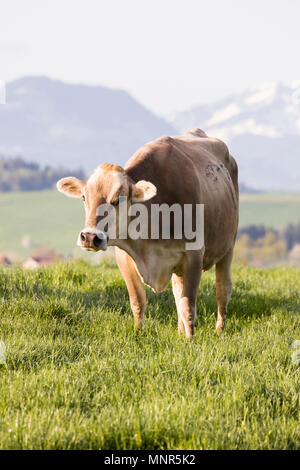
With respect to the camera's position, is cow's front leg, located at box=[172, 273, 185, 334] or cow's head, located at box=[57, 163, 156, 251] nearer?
cow's head, located at box=[57, 163, 156, 251]

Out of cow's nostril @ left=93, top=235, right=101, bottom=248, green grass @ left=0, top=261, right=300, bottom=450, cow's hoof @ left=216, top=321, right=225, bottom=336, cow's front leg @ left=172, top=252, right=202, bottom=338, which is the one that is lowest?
cow's hoof @ left=216, top=321, right=225, bottom=336

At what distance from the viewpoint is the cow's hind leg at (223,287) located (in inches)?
286

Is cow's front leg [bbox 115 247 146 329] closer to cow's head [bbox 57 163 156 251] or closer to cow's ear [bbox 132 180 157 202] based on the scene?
cow's head [bbox 57 163 156 251]

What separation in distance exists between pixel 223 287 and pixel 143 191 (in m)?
2.41

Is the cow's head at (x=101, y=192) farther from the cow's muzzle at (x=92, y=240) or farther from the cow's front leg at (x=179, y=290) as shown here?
the cow's front leg at (x=179, y=290)

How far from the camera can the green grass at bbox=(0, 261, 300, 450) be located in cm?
380

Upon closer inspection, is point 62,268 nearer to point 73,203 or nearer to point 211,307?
point 211,307

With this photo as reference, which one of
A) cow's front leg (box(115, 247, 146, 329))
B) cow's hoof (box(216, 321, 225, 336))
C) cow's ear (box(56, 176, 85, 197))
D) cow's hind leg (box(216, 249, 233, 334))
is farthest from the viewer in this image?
cow's hind leg (box(216, 249, 233, 334))

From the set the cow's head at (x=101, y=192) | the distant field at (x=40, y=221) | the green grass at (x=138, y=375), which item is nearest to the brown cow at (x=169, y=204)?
the cow's head at (x=101, y=192)

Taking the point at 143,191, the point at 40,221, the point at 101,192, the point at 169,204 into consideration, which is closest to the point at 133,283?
the point at 169,204

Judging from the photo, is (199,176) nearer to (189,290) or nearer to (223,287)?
(189,290)

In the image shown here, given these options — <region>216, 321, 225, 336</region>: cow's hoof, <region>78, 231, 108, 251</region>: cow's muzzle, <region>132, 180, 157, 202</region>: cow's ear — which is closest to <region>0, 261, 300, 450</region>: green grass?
<region>216, 321, 225, 336</region>: cow's hoof
